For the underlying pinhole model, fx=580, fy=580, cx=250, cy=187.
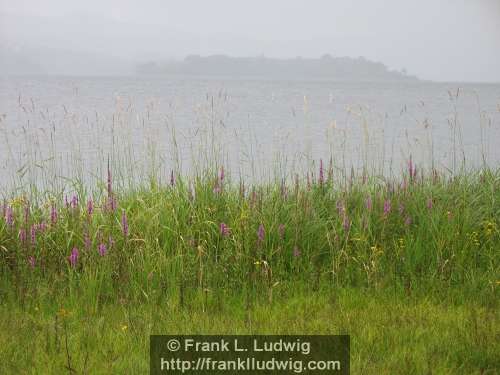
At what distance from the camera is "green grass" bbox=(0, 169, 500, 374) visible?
303 cm

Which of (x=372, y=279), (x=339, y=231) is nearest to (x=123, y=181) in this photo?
(x=339, y=231)

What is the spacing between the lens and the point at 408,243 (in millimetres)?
4320

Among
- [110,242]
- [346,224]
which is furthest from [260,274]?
[110,242]

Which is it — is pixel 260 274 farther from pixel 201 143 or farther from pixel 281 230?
pixel 201 143

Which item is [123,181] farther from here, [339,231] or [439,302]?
[439,302]

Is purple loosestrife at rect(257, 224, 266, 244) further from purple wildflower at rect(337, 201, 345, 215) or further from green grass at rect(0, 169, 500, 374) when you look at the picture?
purple wildflower at rect(337, 201, 345, 215)

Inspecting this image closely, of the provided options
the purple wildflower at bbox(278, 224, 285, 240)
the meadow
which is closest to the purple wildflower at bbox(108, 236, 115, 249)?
the meadow

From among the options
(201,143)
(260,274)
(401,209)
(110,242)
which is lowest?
(260,274)

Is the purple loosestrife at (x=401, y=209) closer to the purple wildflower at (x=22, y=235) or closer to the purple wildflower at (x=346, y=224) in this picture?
the purple wildflower at (x=346, y=224)

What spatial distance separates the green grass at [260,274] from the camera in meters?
3.03

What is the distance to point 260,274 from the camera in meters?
4.03

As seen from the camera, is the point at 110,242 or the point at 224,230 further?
the point at 224,230

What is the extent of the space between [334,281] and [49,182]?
2976mm

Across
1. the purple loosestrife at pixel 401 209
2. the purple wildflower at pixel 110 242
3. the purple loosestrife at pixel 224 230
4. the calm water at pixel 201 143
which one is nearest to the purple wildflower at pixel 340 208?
the purple loosestrife at pixel 401 209
